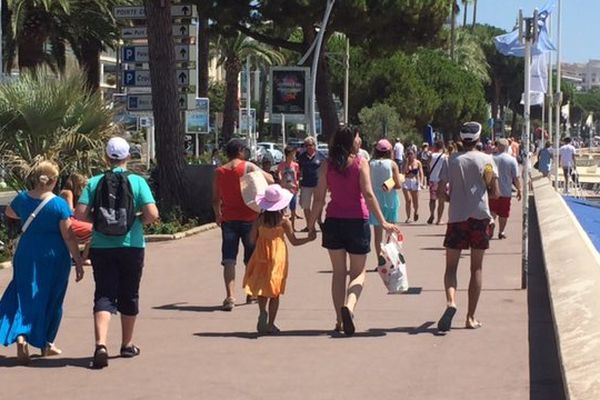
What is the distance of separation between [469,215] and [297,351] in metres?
1.94

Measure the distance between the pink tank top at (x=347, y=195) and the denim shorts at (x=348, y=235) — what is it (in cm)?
5

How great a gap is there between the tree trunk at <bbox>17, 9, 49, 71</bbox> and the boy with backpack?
24.6 meters

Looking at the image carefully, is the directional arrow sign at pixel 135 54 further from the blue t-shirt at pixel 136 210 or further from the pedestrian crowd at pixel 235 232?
the blue t-shirt at pixel 136 210

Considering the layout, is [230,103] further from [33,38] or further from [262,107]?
[262,107]

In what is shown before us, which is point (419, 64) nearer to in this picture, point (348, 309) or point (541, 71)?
point (541, 71)

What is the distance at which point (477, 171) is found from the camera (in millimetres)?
9297

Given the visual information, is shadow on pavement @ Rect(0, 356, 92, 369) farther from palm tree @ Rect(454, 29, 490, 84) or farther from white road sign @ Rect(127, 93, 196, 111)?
palm tree @ Rect(454, 29, 490, 84)

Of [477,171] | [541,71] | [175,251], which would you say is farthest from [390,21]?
[477,171]

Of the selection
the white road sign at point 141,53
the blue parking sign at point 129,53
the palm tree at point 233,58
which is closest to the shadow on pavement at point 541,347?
the white road sign at point 141,53

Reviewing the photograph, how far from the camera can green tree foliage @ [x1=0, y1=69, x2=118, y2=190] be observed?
1518 cm

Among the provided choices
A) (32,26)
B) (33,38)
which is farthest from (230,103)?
(32,26)

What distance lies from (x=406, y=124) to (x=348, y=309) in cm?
5022

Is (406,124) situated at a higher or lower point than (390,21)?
lower

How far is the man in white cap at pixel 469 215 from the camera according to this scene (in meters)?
9.23
